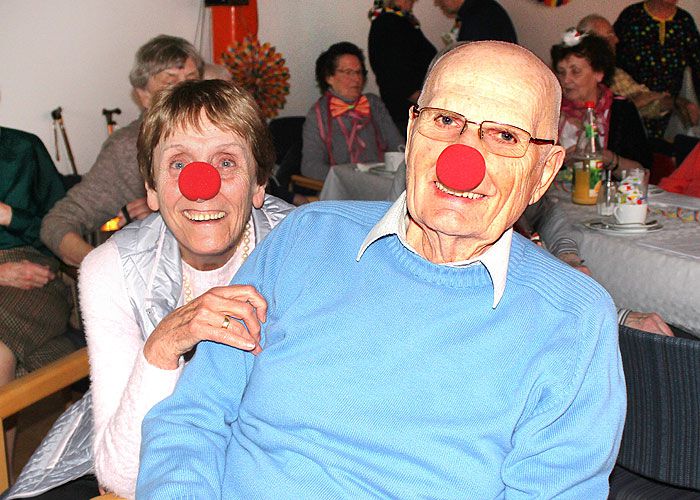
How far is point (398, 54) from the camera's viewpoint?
5359 mm

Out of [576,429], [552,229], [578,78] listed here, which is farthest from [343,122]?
[576,429]

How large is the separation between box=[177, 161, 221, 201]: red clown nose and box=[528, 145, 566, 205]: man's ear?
616 mm

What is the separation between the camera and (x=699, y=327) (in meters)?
2.37

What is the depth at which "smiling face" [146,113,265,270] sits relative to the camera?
1670 mm

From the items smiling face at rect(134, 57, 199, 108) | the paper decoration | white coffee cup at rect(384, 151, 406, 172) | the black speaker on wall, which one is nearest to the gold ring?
smiling face at rect(134, 57, 199, 108)

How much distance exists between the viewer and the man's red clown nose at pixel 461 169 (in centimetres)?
121

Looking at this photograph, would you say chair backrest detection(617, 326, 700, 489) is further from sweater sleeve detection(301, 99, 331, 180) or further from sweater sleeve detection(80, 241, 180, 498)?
sweater sleeve detection(301, 99, 331, 180)

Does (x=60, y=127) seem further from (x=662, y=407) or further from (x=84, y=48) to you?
(x=662, y=407)

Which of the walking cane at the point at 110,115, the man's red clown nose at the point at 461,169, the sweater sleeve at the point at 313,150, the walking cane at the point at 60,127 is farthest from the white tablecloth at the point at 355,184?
the man's red clown nose at the point at 461,169

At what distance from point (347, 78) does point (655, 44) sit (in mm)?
2342

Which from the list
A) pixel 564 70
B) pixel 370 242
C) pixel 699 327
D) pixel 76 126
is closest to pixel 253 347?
pixel 370 242

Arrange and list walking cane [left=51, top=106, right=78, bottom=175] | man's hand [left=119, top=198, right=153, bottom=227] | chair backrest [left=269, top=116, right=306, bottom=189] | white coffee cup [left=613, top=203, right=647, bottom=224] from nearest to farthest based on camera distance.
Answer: white coffee cup [left=613, top=203, right=647, bottom=224], man's hand [left=119, top=198, right=153, bottom=227], walking cane [left=51, top=106, right=78, bottom=175], chair backrest [left=269, top=116, right=306, bottom=189]

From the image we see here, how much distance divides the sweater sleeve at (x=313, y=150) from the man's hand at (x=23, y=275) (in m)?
2.32

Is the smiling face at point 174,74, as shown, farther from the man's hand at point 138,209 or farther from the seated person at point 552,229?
the seated person at point 552,229
